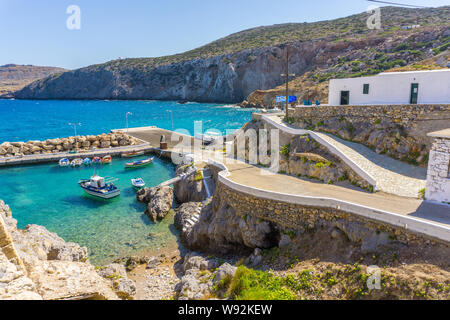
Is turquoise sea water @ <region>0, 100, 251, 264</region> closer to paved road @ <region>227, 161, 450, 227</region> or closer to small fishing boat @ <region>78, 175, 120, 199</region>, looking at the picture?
small fishing boat @ <region>78, 175, 120, 199</region>

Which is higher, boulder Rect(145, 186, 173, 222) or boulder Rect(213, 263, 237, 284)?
boulder Rect(213, 263, 237, 284)

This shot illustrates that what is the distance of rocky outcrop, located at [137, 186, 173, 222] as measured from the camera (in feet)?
76.7

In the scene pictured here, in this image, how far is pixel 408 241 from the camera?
33.0 ft

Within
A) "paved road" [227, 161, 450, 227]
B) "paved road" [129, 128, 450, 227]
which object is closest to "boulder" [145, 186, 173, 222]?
"paved road" [129, 128, 450, 227]

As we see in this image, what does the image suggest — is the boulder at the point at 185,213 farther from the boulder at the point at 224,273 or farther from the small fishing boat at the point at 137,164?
the small fishing boat at the point at 137,164

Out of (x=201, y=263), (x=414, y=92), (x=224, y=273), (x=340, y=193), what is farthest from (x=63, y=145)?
(x=414, y=92)

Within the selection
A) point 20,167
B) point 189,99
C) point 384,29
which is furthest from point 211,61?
point 20,167

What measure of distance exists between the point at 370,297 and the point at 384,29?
332ft

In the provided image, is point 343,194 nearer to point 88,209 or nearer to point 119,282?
point 119,282

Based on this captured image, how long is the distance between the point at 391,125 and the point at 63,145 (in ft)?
158

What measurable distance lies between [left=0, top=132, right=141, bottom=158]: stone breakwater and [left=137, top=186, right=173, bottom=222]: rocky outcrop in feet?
83.3

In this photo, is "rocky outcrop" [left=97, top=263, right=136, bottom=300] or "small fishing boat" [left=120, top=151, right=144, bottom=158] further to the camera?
"small fishing boat" [left=120, top=151, right=144, bottom=158]

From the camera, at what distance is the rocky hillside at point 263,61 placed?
69.5 meters

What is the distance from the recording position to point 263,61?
11344 centimetres
